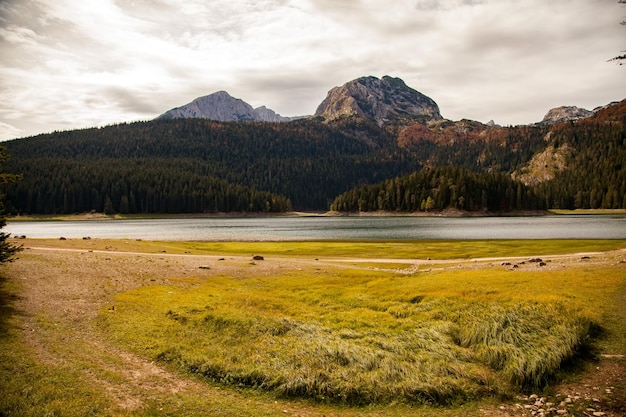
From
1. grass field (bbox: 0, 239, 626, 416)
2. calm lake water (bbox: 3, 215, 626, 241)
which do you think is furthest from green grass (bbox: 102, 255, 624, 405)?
calm lake water (bbox: 3, 215, 626, 241)

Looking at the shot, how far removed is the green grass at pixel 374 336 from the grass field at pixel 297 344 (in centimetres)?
6

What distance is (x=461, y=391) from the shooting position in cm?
1270

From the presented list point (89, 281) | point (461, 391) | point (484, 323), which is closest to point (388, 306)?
point (484, 323)

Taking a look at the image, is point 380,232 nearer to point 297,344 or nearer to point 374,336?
point 374,336

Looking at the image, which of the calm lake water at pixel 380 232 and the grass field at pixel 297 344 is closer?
the grass field at pixel 297 344

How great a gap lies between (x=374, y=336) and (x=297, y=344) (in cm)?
337

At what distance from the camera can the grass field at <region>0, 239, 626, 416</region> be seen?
12.2m

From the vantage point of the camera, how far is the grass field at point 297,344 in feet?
39.9

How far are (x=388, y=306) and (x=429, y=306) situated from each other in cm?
221

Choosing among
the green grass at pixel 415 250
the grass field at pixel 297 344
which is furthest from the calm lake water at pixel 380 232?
the grass field at pixel 297 344

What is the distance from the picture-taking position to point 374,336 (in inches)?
652

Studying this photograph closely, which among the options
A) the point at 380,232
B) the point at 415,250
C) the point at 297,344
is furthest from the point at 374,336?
the point at 380,232

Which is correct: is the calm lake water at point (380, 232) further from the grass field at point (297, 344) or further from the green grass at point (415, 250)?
the grass field at point (297, 344)

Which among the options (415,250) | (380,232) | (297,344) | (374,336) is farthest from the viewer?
(380,232)
